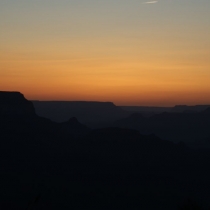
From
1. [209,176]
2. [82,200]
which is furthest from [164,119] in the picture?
[82,200]

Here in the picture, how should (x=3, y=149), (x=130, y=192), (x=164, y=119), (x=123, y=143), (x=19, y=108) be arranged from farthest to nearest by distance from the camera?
(x=164, y=119), (x=19, y=108), (x=123, y=143), (x=3, y=149), (x=130, y=192)

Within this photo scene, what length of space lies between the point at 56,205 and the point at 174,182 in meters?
17.1

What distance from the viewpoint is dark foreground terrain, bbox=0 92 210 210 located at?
50578 millimetres

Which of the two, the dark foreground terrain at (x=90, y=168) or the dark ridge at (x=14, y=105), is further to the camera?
the dark ridge at (x=14, y=105)

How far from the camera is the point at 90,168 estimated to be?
204 feet

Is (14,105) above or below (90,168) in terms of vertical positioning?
above

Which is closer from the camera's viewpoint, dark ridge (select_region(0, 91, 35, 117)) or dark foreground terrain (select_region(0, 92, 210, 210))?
dark foreground terrain (select_region(0, 92, 210, 210))

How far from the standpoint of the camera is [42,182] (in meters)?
55.7

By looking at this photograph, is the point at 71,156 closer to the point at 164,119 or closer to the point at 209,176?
the point at 209,176

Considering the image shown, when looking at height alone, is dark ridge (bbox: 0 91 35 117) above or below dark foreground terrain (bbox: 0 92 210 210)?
above

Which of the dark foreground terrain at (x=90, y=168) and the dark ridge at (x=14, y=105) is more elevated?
the dark ridge at (x=14, y=105)

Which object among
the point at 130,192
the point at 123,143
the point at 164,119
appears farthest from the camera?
the point at 164,119

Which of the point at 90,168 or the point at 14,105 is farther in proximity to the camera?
the point at 14,105

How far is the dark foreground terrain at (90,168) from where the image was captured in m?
50.6
